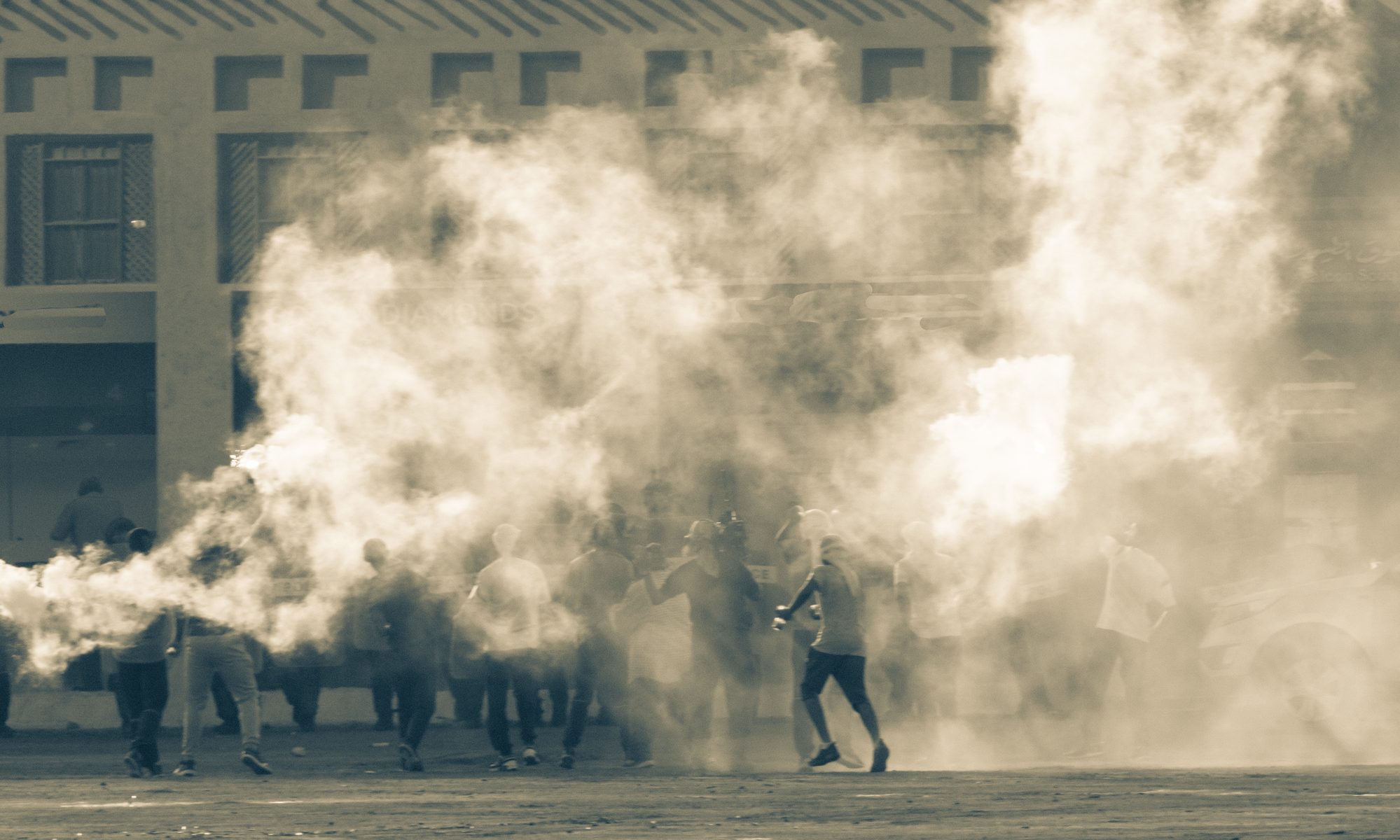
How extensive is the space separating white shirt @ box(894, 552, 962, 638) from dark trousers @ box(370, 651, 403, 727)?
12.0 ft

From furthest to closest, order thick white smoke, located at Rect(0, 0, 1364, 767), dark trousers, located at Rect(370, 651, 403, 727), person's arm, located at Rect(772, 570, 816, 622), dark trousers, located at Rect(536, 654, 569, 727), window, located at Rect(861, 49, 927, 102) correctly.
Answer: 1. window, located at Rect(861, 49, 927, 102)
2. thick white smoke, located at Rect(0, 0, 1364, 767)
3. dark trousers, located at Rect(370, 651, 403, 727)
4. dark trousers, located at Rect(536, 654, 569, 727)
5. person's arm, located at Rect(772, 570, 816, 622)

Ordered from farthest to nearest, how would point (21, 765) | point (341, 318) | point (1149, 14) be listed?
1. point (341, 318)
2. point (1149, 14)
3. point (21, 765)

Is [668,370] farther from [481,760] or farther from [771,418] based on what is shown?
[481,760]

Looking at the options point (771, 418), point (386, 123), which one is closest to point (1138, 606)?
point (771, 418)

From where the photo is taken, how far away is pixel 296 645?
15055 mm

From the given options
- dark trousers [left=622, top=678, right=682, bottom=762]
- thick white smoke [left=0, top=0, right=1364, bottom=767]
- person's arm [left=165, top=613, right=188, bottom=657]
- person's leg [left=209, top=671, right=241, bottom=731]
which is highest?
thick white smoke [left=0, top=0, right=1364, bottom=767]

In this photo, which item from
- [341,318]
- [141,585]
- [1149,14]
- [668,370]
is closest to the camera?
[141,585]

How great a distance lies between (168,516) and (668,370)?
5.78 metres

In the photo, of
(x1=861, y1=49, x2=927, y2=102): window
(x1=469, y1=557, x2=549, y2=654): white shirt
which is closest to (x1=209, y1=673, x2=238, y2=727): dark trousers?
(x1=469, y1=557, x2=549, y2=654): white shirt

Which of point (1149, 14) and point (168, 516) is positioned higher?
point (1149, 14)

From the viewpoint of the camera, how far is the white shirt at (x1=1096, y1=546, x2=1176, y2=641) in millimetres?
13148

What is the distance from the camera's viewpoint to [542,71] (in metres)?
20.6

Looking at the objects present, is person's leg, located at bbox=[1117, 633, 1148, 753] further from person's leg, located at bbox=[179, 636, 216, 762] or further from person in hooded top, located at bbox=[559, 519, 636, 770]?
person's leg, located at bbox=[179, 636, 216, 762]

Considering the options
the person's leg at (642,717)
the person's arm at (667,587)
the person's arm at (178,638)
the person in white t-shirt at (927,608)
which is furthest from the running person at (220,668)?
the person in white t-shirt at (927,608)
